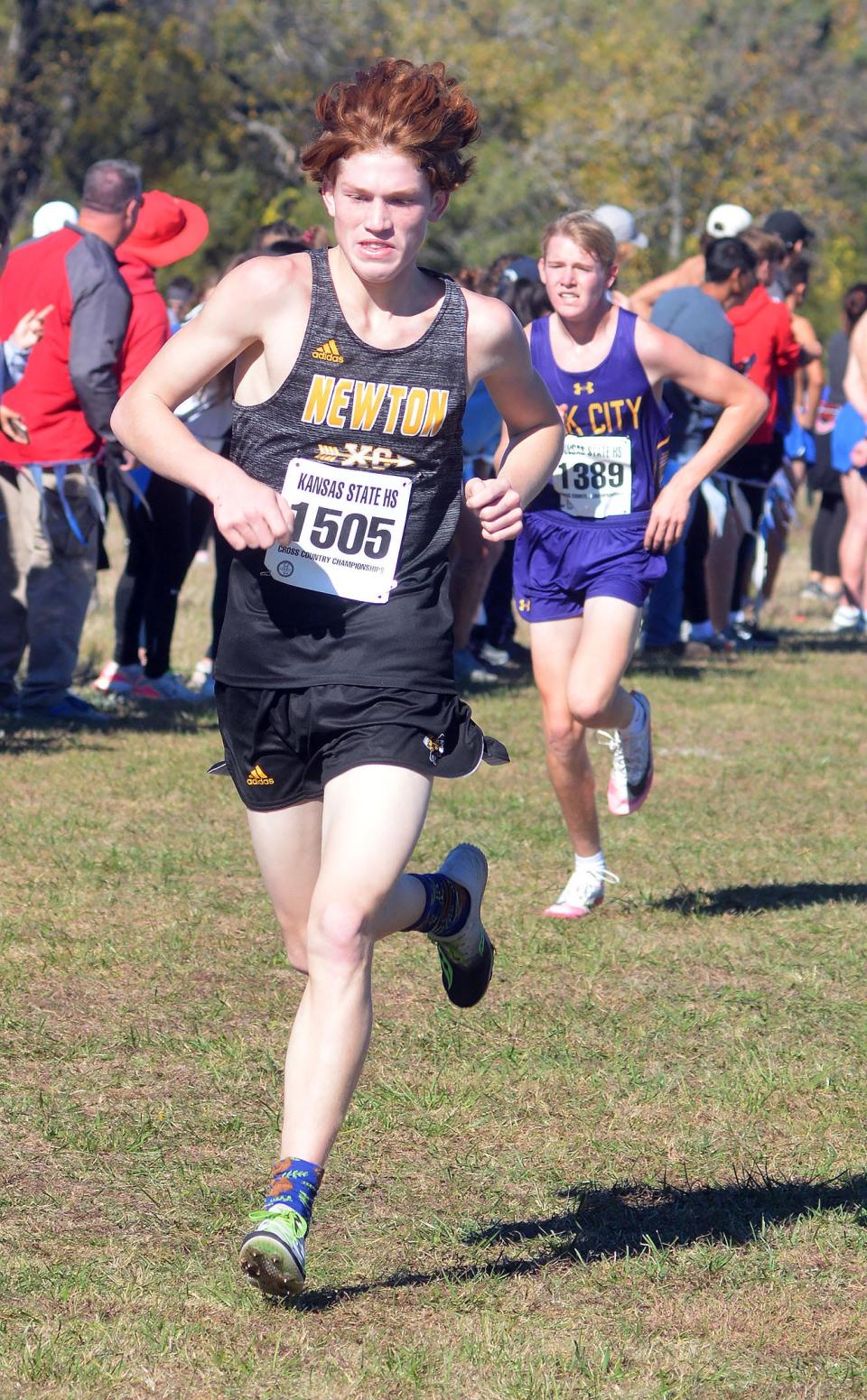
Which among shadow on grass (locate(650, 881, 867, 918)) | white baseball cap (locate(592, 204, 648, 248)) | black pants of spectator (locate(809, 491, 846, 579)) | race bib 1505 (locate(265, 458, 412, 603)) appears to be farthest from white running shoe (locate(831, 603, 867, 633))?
race bib 1505 (locate(265, 458, 412, 603))

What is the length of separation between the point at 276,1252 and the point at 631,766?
3641mm

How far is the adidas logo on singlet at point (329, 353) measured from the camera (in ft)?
11.8

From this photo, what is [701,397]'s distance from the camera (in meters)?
6.20

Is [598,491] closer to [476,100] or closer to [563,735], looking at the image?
[563,735]

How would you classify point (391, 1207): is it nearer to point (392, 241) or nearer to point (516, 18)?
point (392, 241)

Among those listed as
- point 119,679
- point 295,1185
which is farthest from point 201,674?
point 295,1185

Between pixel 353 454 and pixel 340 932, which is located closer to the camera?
pixel 340 932

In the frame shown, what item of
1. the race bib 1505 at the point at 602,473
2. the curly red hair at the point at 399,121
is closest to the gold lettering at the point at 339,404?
the curly red hair at the point at 399,121

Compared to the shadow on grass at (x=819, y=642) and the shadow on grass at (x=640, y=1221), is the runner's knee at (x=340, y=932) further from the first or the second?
the shadow on grass at (x=819, y=642)

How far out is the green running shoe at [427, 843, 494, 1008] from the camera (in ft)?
14.0

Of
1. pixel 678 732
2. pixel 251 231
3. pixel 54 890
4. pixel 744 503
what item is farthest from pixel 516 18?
pixel 54 890

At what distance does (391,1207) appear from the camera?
3.97 metres

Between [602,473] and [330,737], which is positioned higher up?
[602,473]

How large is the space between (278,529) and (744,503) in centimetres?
1013
